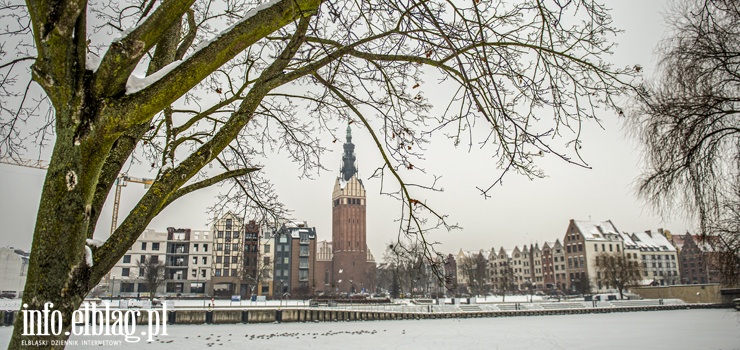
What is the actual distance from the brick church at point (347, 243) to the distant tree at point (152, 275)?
3712 centimetres

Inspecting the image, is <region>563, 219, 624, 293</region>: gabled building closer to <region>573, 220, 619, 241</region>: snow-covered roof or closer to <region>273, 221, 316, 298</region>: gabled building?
<region>573, 220, 619, 241</region>: snow-covered roof

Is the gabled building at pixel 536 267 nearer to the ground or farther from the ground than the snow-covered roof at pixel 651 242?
nearer to the ground

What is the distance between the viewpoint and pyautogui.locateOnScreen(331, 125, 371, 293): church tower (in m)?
95.9

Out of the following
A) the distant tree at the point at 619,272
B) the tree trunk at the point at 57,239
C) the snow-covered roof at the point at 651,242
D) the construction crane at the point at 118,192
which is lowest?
the distant tree at the point at 619,272

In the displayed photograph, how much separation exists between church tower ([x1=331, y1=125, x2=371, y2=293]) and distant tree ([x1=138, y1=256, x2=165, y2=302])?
1467 inches

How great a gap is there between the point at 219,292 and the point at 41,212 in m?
68.5

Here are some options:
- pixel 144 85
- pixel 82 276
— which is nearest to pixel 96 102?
pixel 144 85

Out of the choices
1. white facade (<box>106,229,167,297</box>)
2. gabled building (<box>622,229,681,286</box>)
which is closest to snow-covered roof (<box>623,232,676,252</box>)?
gabled building (<box>622,229,681,286</box>)

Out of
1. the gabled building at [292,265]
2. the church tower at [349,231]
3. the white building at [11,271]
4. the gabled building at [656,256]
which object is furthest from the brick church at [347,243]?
the gabled building at [656,256]

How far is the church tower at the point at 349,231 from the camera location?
9588 cm

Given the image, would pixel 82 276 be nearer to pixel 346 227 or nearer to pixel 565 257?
pixel 565 257

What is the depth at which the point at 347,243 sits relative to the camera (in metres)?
99.4

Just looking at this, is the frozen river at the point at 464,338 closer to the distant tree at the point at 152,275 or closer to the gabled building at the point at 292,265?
the distant tree at the point at 152,275

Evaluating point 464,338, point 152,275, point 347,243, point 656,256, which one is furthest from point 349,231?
point 464,338
